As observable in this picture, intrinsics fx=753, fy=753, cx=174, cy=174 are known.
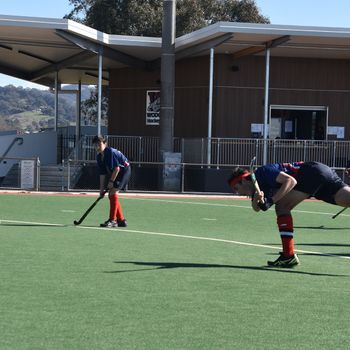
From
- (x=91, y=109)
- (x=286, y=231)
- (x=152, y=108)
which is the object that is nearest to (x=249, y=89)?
(x=152, y=108)

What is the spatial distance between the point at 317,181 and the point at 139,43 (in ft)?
73.5

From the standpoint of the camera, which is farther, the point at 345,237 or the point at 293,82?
the point at 293,82

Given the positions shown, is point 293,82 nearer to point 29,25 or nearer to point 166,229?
point 29,25

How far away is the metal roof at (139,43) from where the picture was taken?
27656 millimetres

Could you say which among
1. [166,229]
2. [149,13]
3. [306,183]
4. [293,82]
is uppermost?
[149,13]

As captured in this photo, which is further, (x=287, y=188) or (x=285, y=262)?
(x=285, y=262)

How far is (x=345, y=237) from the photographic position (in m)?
13.7

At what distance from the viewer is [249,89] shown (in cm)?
3247

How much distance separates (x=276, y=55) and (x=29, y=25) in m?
11.0

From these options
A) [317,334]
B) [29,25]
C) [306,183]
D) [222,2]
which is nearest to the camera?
[317,334]

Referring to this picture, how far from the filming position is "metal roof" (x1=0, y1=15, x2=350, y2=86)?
27.7 m

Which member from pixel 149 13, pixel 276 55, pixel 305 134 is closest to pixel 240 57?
pixel 276 55

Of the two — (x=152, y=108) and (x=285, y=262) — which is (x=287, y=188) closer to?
(x=285, y=262)

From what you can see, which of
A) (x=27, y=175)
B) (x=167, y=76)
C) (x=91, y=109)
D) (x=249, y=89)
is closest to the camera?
(x=27, y=175)
